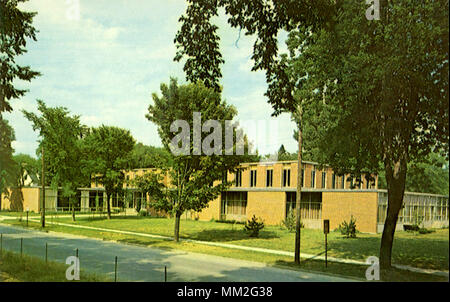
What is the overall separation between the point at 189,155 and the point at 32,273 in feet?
48.5

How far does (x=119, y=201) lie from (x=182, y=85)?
43342mm

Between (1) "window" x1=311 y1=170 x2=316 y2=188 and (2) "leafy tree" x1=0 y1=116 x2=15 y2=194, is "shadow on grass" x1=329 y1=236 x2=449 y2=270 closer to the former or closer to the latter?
(1) "window" x1=311 y1=170 x2=316 y2=188

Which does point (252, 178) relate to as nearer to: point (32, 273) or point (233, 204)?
point (233, 204)

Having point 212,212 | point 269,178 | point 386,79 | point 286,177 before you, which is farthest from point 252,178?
point 386,79

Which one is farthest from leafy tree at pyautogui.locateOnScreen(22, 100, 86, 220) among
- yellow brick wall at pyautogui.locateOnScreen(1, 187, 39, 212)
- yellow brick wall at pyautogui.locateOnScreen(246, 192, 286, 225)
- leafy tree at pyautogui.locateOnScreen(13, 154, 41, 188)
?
yellow brick wall at pyautogui.locateOnScreen(246, 192, 286, 225)

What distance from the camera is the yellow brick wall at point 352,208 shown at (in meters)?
36.1

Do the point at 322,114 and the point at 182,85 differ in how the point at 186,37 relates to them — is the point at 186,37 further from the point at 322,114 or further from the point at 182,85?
the point at 182,85

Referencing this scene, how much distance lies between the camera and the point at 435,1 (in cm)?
1083

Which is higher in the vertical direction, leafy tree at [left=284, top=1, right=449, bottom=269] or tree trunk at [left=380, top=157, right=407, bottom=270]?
leafy tree at [left=284, top=1, right=449, bottom=269]

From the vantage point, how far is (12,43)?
1435cm

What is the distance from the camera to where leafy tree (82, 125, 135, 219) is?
1762 inches

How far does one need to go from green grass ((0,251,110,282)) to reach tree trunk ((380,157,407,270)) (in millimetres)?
9930

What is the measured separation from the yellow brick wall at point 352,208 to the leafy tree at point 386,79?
76.2ft

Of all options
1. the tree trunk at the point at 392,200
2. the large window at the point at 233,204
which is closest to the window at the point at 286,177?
the large window at the point at 233,204
